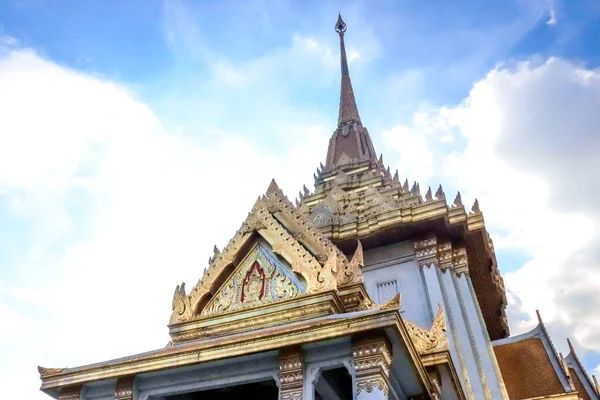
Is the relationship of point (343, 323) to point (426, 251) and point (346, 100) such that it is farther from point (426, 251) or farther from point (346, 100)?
point (346, 100)

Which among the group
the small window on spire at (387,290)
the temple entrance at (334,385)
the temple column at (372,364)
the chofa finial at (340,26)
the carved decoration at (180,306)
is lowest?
the temple column at (372,364)

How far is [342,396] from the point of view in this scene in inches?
313

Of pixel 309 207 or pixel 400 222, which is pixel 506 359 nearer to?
pixel 400 222

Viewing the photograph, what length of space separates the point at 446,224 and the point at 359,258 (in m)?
5.36

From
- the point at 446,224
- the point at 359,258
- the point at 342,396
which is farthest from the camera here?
the point at 446,224

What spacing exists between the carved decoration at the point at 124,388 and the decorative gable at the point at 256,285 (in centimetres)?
174

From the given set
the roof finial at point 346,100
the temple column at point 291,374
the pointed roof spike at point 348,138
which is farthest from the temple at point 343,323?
the roof finial at point 346,100

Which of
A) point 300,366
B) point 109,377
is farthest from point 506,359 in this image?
point 109,377

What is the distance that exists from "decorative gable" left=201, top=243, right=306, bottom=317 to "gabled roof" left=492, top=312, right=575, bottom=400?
5658 millimetres

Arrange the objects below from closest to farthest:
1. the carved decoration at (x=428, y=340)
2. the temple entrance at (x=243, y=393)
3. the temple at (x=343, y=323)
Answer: the temple at (x=343, y=323) < the carved decoration at (x=428, y=340) < the temple entrance at (x=243, y=393)

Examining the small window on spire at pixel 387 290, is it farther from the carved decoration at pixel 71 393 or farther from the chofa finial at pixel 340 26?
the chofa finial at pixel 340 26

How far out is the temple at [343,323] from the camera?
669 cm

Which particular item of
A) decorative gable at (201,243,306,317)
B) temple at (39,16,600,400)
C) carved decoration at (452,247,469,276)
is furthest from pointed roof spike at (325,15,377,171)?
decorative gable at (201,243,306,317)

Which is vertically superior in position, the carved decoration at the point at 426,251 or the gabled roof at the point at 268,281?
the carved decoration at the point at 426,251
